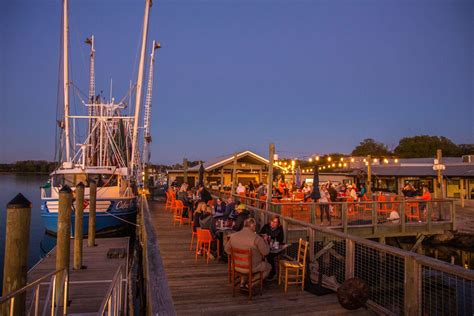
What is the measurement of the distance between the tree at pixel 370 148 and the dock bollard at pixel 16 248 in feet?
248

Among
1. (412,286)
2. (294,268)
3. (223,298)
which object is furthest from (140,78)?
(412,286)

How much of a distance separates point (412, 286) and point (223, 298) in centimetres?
284

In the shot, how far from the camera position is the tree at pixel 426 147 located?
62297mm

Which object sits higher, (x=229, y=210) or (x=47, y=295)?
(x=229, y=210)

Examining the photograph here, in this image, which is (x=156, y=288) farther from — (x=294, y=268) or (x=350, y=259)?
(x=350, y=259)

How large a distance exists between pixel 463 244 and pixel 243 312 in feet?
53.8

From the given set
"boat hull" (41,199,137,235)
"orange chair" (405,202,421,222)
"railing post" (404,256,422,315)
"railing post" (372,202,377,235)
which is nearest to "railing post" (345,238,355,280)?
"railing post" (404,256,422,315)

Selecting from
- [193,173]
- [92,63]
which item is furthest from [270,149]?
[92,63]

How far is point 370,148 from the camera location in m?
77.1

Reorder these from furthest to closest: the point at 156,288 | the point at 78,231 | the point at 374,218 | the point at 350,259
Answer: the point at 374,218, the point at 78,231, the point at 350,259, the point at 156,288

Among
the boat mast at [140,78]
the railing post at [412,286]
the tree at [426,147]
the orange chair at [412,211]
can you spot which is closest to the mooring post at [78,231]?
the railing post at [412,286]

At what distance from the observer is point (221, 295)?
6.23 meters

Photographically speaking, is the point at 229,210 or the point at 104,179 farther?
the point at 104,179

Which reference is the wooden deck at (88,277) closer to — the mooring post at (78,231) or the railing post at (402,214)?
the mooring post at (78,231)
